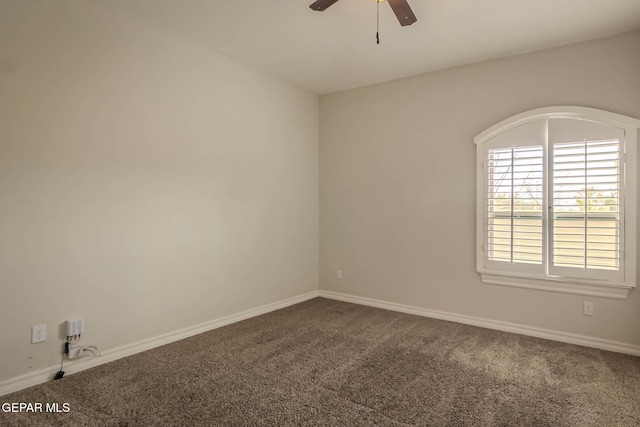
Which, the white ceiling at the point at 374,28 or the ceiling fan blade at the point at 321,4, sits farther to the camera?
the white ceiling at the point at 374,28

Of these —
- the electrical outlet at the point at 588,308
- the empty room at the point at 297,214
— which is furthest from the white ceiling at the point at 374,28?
the electrical outlet at the point at 588,308

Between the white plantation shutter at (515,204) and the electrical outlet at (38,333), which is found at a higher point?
the white plantation shutter at (515,204)

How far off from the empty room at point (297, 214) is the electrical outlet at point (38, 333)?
0.7 inches

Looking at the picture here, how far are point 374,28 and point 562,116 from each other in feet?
6.01

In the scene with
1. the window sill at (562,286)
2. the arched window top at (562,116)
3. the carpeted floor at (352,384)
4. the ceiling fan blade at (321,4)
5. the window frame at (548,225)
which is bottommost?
the carpeted floor at (352,384)

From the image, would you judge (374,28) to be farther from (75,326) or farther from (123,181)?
(75,326)

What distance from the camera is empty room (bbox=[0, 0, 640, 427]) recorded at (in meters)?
2.36

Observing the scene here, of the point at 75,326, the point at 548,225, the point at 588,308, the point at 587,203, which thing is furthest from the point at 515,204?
the point at 75,326

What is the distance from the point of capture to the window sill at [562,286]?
3.05m

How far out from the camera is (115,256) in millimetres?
2859

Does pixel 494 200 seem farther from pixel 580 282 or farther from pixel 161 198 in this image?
pixel 161 198

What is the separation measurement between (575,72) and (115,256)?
4.17 metres

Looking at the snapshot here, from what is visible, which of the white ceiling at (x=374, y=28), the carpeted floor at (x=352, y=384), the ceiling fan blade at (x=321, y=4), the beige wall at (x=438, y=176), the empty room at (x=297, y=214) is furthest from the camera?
the beige wall at (x=438, y=176)

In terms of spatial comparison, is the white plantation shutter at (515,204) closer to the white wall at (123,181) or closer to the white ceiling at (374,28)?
the white ceiling at (374,28)
